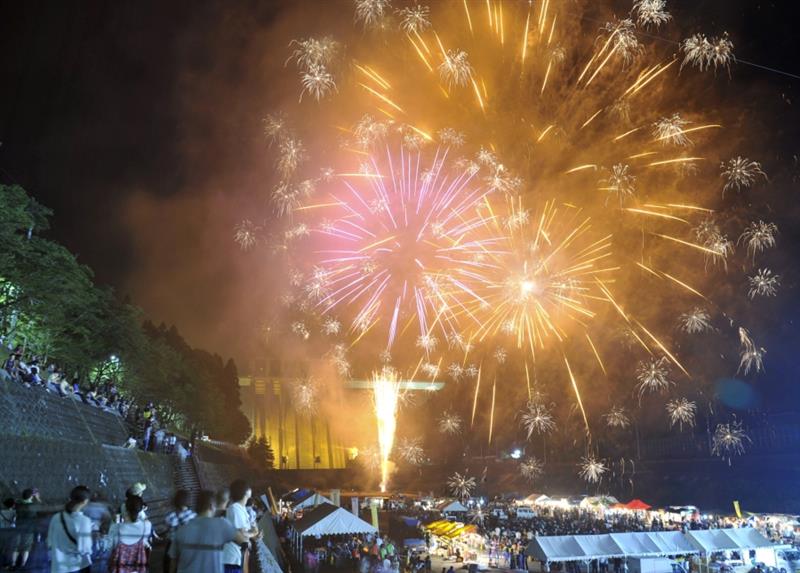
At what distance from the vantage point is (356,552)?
19.7 meters

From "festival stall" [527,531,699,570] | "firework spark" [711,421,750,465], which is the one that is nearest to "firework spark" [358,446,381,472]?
"firework spark" [711,421,750,465]

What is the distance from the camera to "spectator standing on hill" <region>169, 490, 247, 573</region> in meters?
4.76

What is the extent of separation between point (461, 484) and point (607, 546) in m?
57.4

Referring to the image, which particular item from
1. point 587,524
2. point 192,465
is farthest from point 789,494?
point 192,465

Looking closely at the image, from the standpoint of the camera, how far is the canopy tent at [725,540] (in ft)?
58.7

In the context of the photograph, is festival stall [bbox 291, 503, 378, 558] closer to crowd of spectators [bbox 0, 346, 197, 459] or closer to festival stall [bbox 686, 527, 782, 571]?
crowd of spectators [bbox 0, 346, 197, 459]

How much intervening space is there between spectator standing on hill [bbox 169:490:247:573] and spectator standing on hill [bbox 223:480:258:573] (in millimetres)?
220

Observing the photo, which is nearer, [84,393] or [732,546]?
[732,546]

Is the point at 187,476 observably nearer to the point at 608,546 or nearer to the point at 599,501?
the point at 608,546

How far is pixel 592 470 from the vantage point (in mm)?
63188

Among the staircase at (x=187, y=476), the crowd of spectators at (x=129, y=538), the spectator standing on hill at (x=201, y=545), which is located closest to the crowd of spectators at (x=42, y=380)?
the staircase at (x=187, y=476)

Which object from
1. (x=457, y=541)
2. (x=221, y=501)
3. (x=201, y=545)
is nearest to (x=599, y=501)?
(x=457, y=541)

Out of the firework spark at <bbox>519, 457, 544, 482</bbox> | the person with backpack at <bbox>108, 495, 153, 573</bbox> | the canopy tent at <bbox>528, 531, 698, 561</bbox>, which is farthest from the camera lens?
the firework spark at <bbox>519, 457, 544, 482</bbox>

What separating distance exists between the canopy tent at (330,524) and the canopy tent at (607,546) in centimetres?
524
